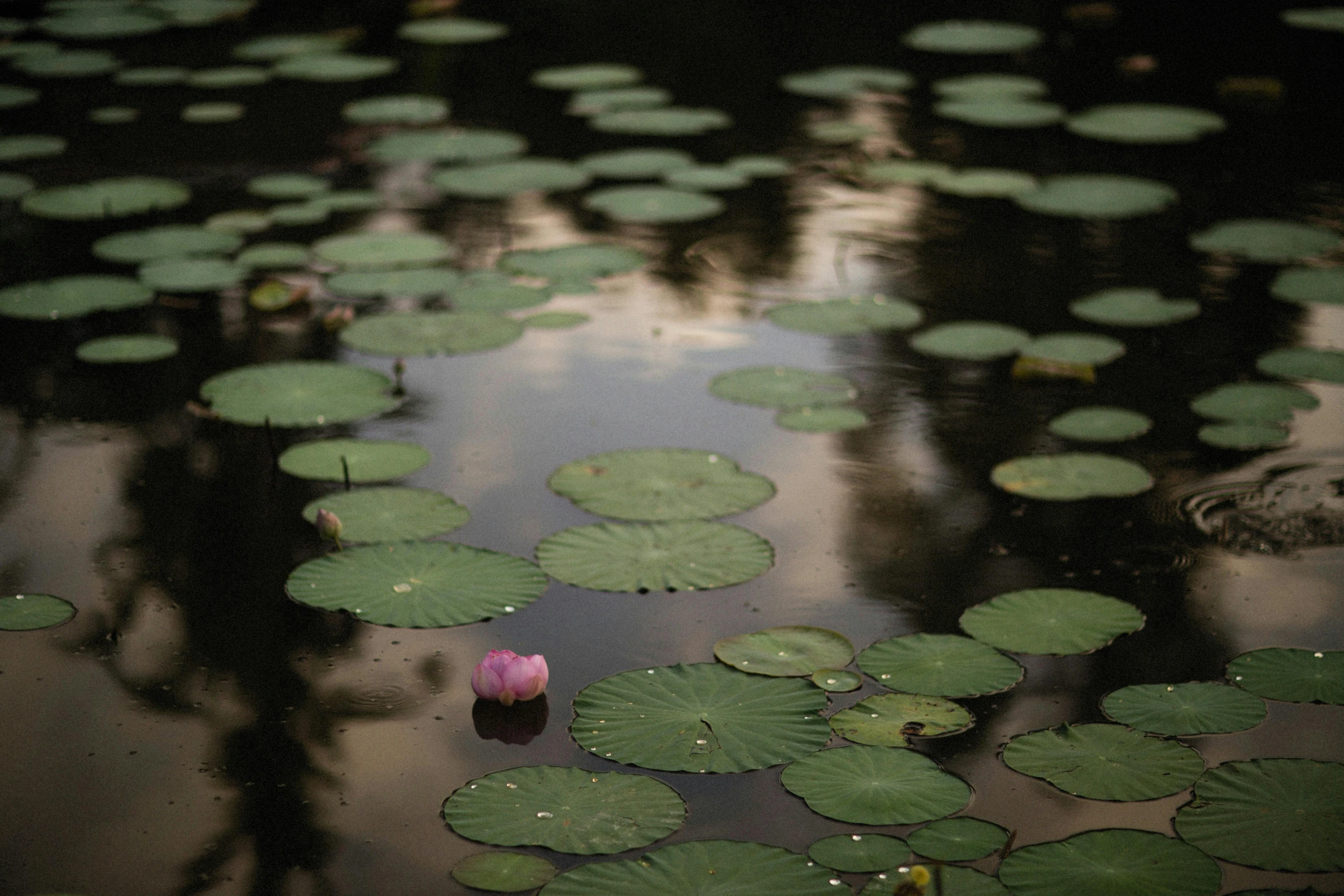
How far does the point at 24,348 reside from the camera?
3264 millimetres

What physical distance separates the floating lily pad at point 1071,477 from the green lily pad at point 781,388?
A: 0.45 meters

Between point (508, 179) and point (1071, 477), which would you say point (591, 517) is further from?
point (508, 179)

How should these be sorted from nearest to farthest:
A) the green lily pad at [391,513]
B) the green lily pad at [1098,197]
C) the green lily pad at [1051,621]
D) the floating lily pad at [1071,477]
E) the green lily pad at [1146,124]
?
1. the green lily pad at [1051,621]
2. the green lily pad at [391,513]
3. the floating lily pad at [1071,477]
4. the green lily pad at [1098,197]
5. the green lily pad at [1146,124]

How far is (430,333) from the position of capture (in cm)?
333

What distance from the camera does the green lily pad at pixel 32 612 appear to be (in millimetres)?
2164

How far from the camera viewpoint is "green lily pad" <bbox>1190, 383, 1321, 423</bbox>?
289 cm

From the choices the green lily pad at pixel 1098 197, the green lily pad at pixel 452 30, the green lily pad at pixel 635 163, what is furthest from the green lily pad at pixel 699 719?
the green lily pad at pixel 452 30

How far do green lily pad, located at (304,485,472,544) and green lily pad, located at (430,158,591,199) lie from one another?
76.9 inches

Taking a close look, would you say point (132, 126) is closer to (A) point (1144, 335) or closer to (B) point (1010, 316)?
(B) point (1010, 316)

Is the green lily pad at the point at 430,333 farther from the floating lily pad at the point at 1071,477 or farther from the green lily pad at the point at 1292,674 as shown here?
the green lily pad at the point at 1292,674

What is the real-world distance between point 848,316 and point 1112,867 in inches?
77.9

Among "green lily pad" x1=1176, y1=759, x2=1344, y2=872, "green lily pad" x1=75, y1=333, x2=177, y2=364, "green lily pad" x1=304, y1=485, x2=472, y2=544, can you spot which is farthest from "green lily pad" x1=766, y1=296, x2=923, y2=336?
"green lily pad" x1=1176, y1=759, x2=1344, y2=872

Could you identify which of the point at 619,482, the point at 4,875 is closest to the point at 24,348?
the point at 619,482

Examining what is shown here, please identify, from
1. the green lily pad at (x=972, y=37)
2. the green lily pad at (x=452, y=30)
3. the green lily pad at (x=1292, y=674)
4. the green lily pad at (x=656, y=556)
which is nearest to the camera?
the green lily pad at (x=1292, y=674)
